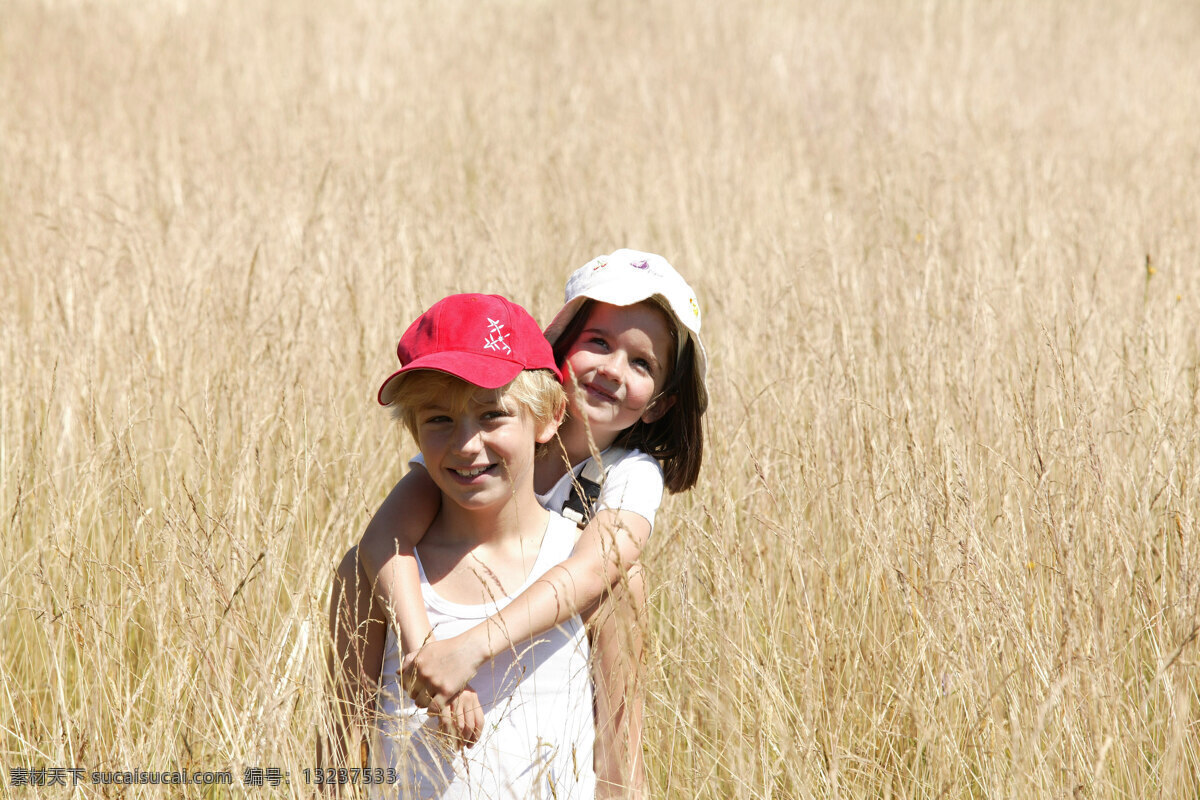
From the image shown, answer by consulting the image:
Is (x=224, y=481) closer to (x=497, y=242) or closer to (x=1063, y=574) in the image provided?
(x=497, y=242)

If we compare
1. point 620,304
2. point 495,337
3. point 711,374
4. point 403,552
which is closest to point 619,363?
point 620,304

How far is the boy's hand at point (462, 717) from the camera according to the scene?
151 cm

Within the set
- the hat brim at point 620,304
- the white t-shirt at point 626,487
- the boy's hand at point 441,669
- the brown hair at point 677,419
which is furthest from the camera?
the brown hair at point 677,419

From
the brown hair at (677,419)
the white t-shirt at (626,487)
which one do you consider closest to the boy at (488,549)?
the white t-shirt at (626,487)

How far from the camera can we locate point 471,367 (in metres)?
1.57

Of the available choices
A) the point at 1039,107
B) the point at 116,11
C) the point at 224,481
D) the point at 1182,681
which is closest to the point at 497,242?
the point at 224,481

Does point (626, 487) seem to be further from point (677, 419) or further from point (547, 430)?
point (677, 419)

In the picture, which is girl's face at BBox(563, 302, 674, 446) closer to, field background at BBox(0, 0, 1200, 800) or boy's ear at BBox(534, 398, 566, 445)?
boy's ear at BBox(534, 398, 566, 445)

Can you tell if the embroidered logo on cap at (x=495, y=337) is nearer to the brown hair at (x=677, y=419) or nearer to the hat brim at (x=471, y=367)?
the hat brim at (x=471, y=367)

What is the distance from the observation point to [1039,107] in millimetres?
6031

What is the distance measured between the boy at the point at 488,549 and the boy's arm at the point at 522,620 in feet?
0.16

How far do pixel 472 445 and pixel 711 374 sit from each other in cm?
136

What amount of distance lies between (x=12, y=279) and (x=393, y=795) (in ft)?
8.68

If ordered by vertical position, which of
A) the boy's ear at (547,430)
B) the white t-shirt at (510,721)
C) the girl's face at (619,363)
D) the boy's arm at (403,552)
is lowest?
the white t-shirt at (510,721)
